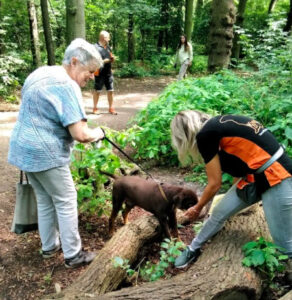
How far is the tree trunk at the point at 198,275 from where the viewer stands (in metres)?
2.53

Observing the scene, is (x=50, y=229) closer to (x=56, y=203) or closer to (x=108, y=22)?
(x=56, y=203)

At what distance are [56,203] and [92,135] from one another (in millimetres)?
762

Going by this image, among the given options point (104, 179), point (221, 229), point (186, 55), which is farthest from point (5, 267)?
point (186, 55)

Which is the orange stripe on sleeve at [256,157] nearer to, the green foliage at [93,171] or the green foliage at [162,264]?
the green foliage at [162,264]

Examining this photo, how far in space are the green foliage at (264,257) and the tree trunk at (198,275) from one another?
0.25 feet

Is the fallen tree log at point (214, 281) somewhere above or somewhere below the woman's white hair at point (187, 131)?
below

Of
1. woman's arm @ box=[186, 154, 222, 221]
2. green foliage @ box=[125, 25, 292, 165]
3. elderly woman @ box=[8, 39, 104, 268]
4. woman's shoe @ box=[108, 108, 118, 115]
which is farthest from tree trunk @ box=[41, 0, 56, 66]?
woman's arm @ box=[186, 154, 222, 221]

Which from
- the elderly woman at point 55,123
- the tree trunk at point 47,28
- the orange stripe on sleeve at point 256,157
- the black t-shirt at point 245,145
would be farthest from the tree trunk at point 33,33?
the orange stripe on sleeve at point 256,157

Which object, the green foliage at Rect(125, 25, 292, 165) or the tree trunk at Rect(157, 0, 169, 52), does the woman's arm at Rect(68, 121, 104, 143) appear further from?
the tree trunk at Rect(157, 0, 169, 52)

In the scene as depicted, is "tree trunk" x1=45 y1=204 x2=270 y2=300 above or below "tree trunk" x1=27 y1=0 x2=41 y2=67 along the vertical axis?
below

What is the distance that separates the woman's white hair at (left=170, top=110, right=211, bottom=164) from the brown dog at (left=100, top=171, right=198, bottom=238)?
63 cm

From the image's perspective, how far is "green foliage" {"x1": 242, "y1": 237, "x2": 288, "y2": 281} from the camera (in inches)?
102

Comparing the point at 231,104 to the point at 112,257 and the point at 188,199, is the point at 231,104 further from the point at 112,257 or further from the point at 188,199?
the point at 112,257

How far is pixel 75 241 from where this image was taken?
3178 mm
